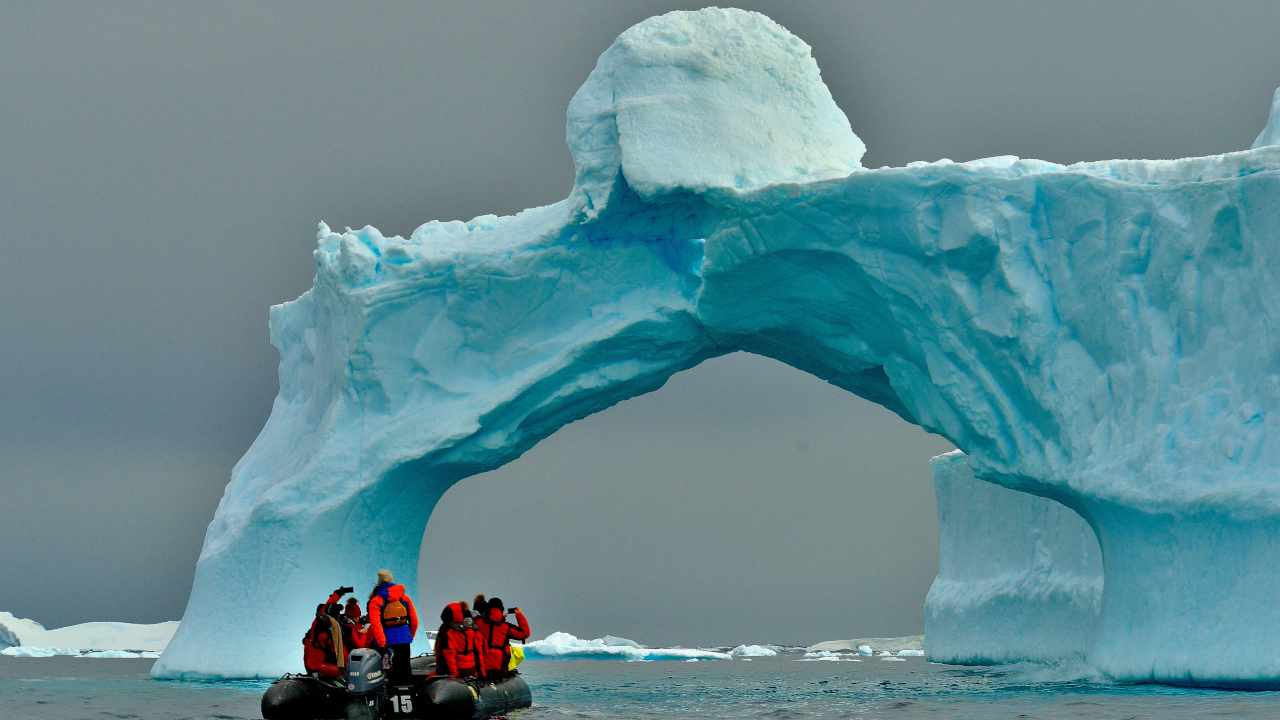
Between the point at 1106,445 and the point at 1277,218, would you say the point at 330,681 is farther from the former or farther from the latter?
the point at 1277,218

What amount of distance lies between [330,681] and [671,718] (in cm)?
356

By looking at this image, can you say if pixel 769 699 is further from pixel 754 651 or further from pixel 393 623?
pixel 754 651

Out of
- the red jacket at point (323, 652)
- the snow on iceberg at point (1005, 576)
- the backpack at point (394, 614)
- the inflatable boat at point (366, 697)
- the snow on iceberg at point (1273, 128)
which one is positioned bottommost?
the inflatable boat at point (366, 697)

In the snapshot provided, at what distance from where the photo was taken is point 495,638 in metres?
17.0

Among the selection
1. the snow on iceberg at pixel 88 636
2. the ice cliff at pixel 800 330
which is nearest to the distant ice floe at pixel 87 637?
the snow on iceberg at pixel 88 636

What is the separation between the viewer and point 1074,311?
20.6 metres

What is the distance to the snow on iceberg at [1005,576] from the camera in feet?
98.2

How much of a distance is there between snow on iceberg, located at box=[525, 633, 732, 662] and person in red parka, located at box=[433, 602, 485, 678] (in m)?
31.3

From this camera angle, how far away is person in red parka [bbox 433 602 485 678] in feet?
53.1

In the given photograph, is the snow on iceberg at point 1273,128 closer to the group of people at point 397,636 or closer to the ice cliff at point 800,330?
the ice cliff at point 800,330

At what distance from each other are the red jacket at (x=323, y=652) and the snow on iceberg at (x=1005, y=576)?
51.6 feet

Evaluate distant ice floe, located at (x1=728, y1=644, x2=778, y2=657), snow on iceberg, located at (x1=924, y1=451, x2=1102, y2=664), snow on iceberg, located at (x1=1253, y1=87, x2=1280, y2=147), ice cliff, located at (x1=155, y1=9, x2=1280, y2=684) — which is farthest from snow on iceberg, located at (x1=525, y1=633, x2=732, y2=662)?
snow on iceberg, located at (x1=1253, y1=87, x2=1280, y2=147)

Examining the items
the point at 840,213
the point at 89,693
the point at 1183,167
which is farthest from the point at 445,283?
the point at 1183,167

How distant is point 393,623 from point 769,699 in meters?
6.64
